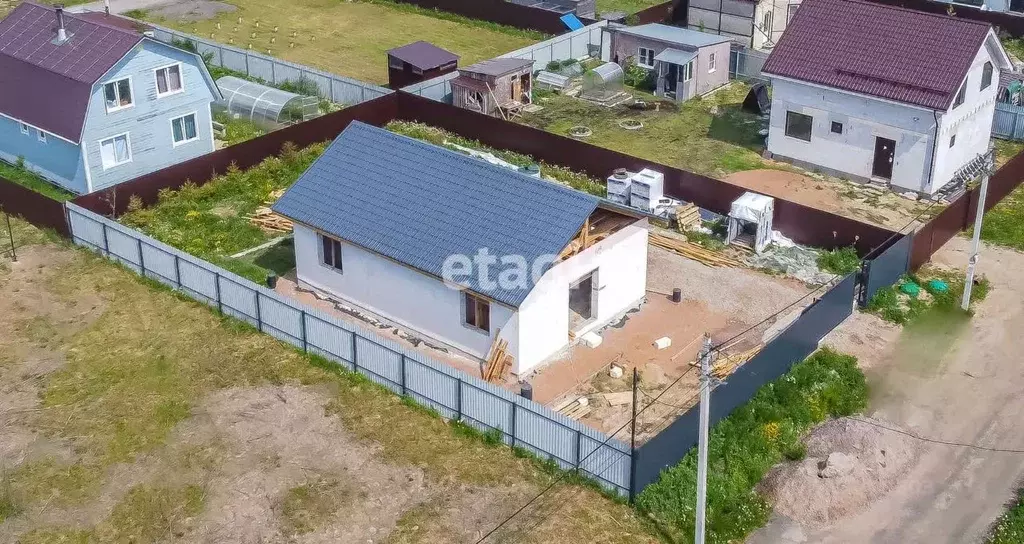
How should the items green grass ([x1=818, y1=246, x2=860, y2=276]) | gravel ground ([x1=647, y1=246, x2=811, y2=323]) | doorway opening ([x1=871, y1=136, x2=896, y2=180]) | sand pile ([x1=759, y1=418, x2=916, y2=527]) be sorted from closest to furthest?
1. sand pile ([x1=759, y1=418, x2=916, y2=527])
2. gravel ground ([x1=647, y1=246, x2=811, y2=323])
3. green grass ([x1=818, y1=246, x2=860, y2=276])
4. doorway opening ([x1=871, y1=136, x2=896, y2=180])

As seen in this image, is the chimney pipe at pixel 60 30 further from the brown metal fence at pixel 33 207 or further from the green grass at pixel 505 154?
the green grass at pixel 505 154

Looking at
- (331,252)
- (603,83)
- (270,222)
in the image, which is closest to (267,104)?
(270,222)

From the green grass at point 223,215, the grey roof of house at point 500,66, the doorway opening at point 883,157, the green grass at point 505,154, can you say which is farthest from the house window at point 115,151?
the doorway opening at point 883,157

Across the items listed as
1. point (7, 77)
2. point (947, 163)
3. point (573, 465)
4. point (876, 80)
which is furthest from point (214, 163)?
→ point (947, 163)

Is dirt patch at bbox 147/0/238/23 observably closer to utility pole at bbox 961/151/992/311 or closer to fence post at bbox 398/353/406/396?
fence post at bbox 398/353/406/396

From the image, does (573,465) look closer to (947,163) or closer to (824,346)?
(824,346)

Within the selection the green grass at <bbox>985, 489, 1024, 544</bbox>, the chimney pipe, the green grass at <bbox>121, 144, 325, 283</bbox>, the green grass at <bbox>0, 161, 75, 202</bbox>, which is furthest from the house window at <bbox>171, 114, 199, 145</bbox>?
the green grass at <bbox>985, 489, 1024, 544</bbox>
